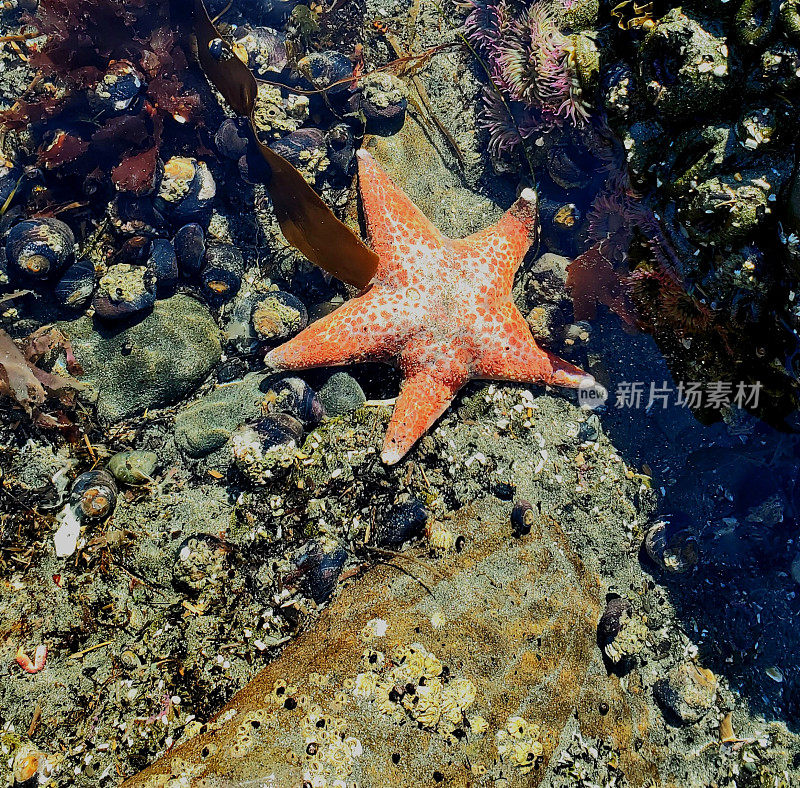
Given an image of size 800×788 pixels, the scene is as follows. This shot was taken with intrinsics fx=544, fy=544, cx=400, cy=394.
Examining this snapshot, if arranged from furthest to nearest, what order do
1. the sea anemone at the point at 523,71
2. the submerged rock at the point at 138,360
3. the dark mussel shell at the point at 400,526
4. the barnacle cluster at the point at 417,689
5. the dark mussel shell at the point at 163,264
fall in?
the dark mussel shell at the point at 163,264
the submerged rock at the point at 138,360
the sea anemone at the point at 523,71
the dark mussel shell at the point at 400,526
the barnacle cluster at the point at 417,689

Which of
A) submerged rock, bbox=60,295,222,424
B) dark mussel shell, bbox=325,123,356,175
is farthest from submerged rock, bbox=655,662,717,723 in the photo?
dark mussel shell, bbox=325,123,356,175

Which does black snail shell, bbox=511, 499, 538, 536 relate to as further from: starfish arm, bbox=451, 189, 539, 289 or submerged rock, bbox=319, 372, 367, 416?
starfish arm, bbox=451, 189, 539, 289

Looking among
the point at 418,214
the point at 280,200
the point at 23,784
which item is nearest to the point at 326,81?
the point at 280,200

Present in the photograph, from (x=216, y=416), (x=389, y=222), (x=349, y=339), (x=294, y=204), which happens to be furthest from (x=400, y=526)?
(x=294, y=204)

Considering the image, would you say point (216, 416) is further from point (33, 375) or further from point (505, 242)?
point (505, 242)

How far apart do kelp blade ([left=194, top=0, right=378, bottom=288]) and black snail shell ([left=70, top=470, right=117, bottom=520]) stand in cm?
248

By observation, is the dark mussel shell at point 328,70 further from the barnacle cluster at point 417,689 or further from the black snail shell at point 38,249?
the barnacle cluster at point 417,689

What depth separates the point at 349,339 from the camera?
433cm

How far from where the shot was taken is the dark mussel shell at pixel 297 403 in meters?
4.40

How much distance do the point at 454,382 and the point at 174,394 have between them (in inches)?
95.3

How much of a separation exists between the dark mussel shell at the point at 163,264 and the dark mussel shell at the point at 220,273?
0.26 m

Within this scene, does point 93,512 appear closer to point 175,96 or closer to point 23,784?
point 23,784

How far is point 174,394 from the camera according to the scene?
4723 mm

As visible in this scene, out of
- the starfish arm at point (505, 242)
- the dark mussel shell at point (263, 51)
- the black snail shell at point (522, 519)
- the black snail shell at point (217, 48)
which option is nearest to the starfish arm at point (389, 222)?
the starfish arm at point (505, 242)
